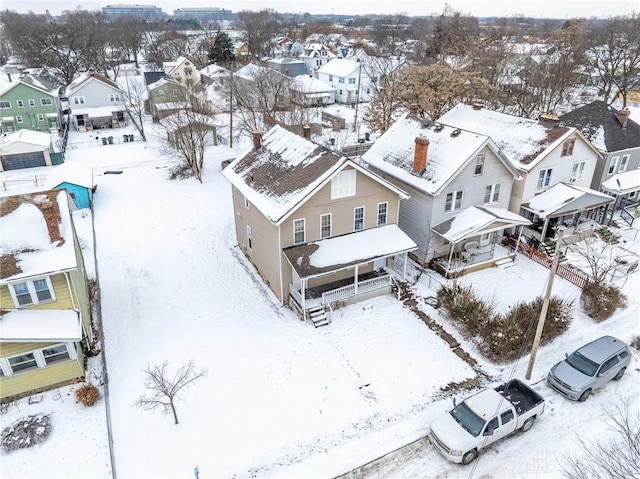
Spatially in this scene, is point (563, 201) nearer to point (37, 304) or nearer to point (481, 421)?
point (481, 421)

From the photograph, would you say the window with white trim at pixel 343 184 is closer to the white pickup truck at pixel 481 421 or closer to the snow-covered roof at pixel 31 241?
the white pickup truck at pixel 481 421

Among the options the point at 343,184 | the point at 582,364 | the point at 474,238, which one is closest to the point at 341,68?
the point at 474,238

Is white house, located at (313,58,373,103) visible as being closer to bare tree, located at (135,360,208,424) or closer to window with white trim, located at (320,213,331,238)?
window with white trim, located at (320,213,331,238)

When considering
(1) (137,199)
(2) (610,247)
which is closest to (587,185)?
(2) (610,247)

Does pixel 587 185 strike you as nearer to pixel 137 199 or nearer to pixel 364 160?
pixel 364 160

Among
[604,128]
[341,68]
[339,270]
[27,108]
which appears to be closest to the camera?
[339,270]

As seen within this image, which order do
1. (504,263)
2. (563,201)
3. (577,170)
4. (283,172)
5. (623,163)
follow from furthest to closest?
(623,163) < (577,170) < (563,201) < (504,263) < (283,172)

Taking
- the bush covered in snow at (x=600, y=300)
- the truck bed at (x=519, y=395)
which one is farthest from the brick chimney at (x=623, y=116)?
the truck bed at (x=519, y=395)
